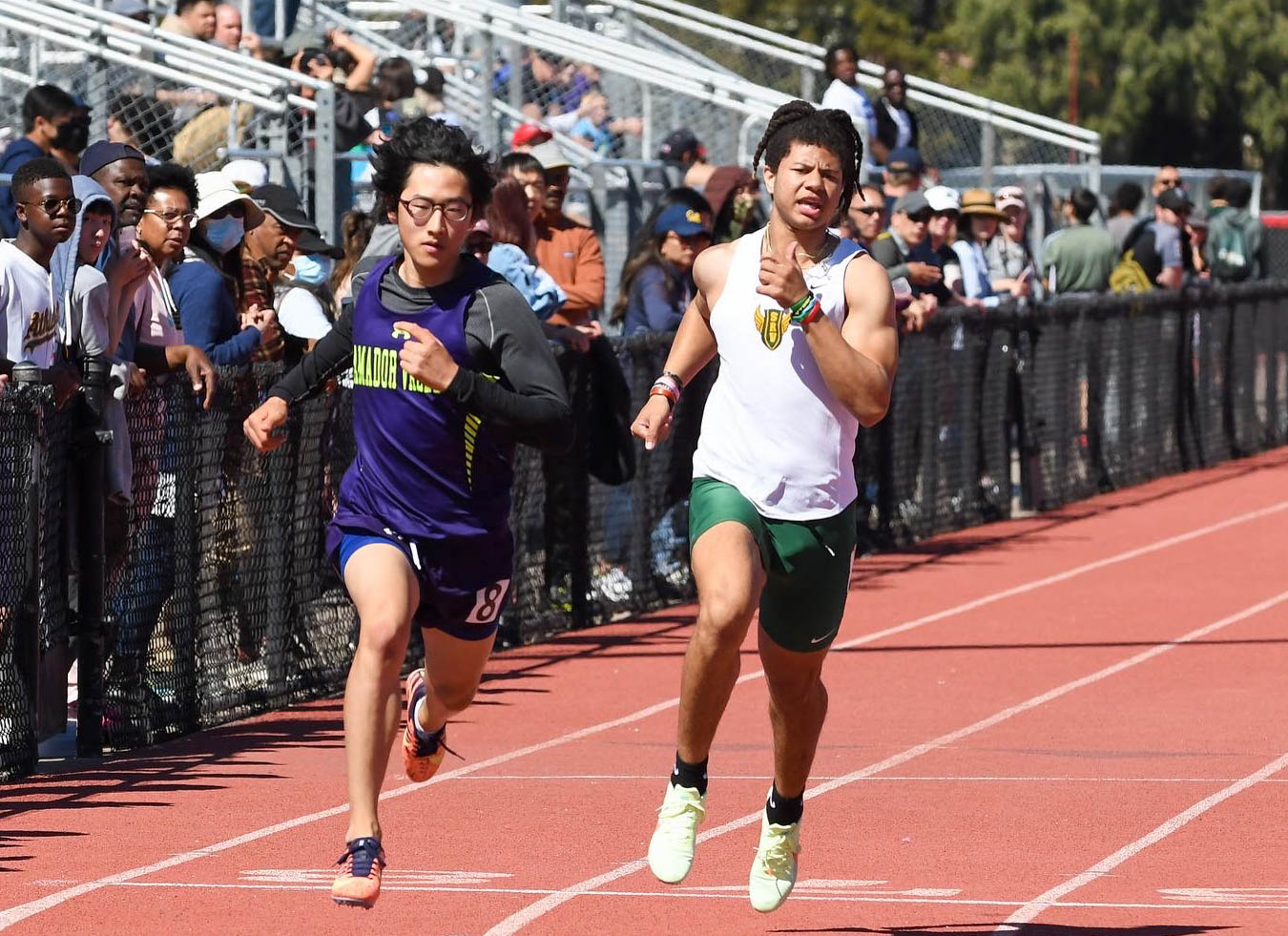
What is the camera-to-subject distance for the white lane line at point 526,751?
24.2ft

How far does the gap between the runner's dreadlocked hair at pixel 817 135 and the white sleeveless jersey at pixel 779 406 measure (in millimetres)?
200

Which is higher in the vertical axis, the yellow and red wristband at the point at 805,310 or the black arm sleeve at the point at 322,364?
the yellow and red wristband at the point at 805,310

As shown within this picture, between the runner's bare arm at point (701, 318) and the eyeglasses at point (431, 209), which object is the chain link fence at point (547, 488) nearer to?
the eyeglasses at point (431, 209)

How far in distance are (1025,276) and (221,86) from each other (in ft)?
24.6

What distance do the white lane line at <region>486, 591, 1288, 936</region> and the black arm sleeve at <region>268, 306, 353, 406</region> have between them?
1.51m

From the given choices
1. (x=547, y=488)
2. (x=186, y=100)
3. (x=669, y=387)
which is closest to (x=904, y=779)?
(x=669, y=387)

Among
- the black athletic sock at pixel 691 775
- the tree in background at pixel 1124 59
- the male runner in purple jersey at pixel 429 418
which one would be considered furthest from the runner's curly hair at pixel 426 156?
the tree in background at pixel 1124 59

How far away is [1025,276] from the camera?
1941cm

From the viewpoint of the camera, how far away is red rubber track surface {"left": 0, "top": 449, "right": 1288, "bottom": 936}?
23.6 ft

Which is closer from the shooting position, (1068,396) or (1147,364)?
(1068,396)

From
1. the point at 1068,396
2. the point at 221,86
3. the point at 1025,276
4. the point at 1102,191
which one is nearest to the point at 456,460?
the point at 221,86

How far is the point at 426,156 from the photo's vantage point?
7074 mm

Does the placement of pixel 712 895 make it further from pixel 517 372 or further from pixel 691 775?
pixel 517 372

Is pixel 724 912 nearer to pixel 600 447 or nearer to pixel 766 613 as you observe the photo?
pixel 766 613
